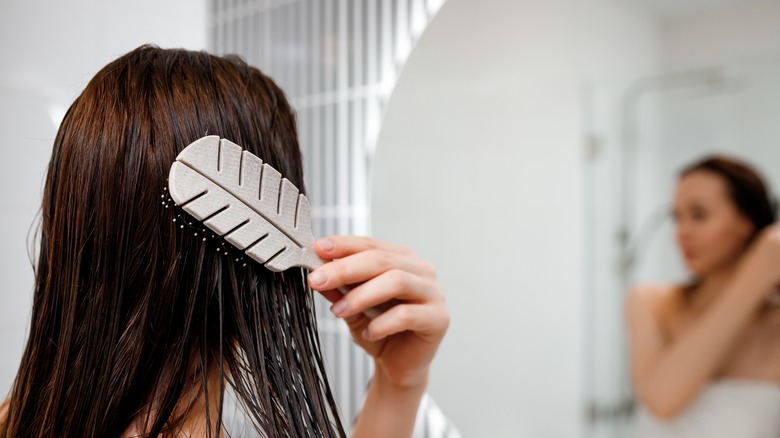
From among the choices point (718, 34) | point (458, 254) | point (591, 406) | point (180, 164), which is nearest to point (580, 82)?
point (718, 34)

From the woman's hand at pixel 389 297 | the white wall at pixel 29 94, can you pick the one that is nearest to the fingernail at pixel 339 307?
the woman's hand at pixel 389 297

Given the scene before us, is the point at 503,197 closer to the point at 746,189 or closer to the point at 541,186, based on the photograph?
the point at 541,186

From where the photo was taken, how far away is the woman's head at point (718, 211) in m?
0.61

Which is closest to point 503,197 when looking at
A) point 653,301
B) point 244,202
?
point 653,301

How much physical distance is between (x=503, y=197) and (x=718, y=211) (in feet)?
0.83

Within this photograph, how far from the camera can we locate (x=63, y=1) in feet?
2.49

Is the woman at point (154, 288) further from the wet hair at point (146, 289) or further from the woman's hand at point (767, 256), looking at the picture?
the woman's hand at point (767, 256)

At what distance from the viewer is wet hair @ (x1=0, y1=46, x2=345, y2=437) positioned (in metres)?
0.45

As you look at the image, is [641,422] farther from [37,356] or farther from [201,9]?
[201,9]

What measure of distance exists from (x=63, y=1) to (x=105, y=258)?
18.2 inches

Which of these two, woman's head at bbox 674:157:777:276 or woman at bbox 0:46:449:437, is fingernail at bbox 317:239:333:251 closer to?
woman at bbox 0:46:449:437

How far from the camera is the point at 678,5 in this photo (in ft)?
2.12

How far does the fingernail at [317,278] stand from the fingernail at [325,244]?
2cm

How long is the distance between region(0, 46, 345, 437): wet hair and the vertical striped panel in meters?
0.39
